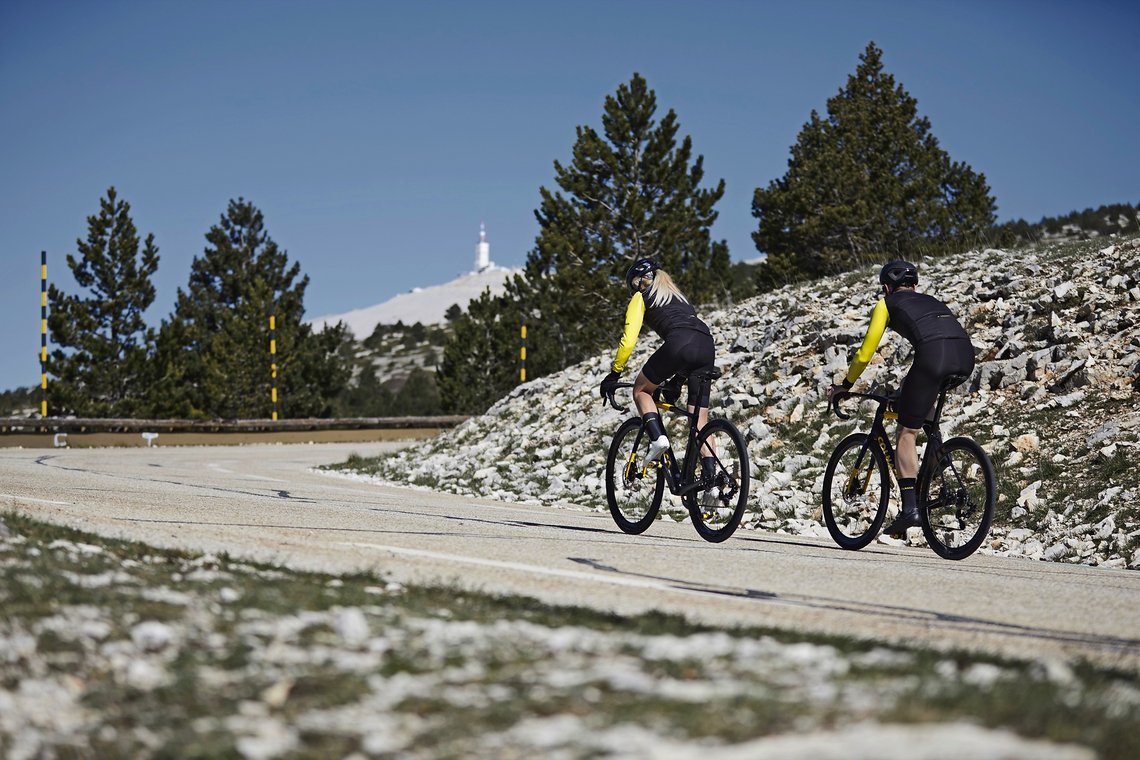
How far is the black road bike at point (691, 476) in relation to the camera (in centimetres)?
834

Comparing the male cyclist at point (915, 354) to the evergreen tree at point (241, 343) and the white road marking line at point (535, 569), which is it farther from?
the evergreen tree at point (241, 343)

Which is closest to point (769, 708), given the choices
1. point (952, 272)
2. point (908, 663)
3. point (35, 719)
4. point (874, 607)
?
point (908, 663)

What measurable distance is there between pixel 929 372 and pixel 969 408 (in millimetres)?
5620

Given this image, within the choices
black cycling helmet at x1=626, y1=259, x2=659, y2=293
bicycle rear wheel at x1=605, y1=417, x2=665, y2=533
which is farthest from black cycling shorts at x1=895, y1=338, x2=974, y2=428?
black cycling helmet at x1=626, y1=259, x2=659, y2=293

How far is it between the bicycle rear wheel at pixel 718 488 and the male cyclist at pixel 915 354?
3.46 ft

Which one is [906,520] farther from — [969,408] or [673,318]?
[969,408]

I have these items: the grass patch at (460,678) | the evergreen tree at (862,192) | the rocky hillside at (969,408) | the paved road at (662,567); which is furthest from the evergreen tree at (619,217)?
the grass patch at (460,678)

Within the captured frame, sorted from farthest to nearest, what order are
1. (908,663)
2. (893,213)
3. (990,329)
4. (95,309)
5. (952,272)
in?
(95,309) < (893,213) < (952,272) < (990,329) < (908,663)

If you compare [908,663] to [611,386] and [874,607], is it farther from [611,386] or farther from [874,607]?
[611,386]

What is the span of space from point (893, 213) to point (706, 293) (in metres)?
6.25

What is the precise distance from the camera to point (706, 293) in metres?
34.6

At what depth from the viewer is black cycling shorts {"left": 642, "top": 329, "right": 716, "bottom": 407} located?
28.1 feet

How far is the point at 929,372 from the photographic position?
771cm

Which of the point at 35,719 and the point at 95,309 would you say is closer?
the point at 35,719
